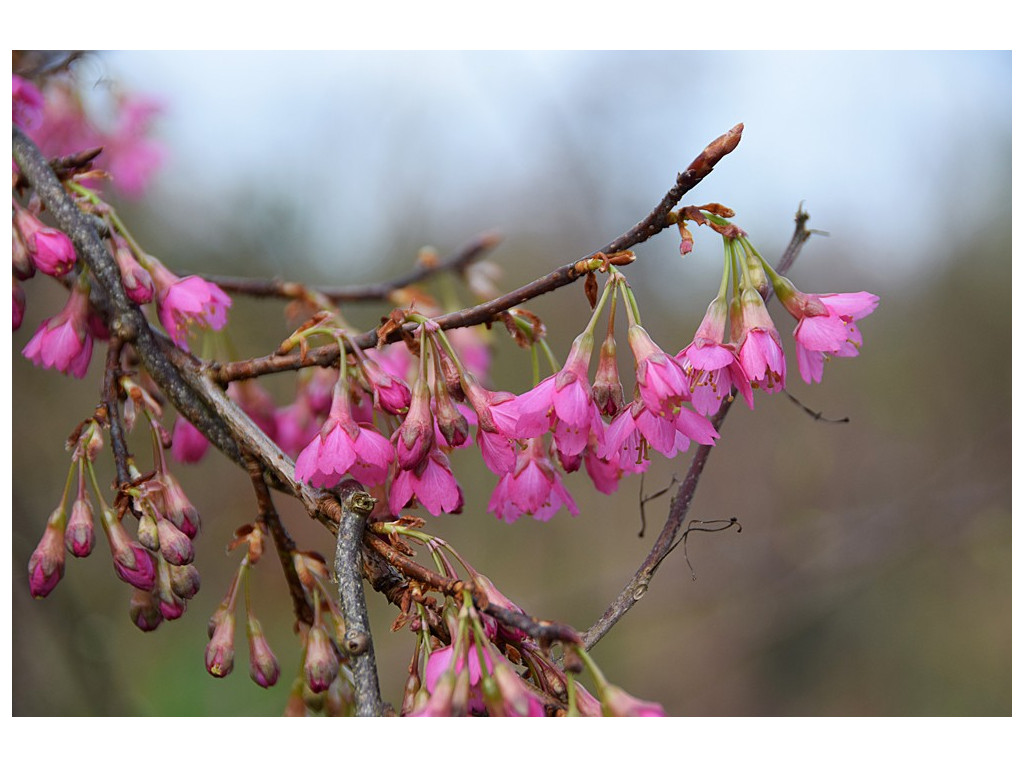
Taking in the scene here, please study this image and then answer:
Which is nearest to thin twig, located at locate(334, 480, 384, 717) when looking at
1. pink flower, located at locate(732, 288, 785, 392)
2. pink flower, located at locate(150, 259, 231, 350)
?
pink flower, located at locate(732, 288, 785, 392)

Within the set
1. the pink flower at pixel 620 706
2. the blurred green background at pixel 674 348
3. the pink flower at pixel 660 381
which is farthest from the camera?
the blurred green background at pixel 674 348

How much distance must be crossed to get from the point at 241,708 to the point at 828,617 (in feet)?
10.3

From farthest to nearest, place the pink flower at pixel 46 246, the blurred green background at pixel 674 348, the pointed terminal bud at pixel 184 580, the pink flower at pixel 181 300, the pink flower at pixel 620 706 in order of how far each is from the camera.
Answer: the blurred green background at pixel 674 348 → the pink flower at pixel 181 300 → the pink flower at pixel 46 246 → the pointed terminal bud at pixel 184 580 → the pink flower at pixel 620 706

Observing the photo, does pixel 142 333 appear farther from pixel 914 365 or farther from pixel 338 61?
pixel 914 365

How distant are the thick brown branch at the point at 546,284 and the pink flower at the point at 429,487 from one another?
6.5 inches

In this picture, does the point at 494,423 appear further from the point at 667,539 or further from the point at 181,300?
the point at 181,300

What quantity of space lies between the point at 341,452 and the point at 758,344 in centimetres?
52

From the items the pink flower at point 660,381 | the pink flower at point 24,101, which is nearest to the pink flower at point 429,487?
the pink flower at point 660,381

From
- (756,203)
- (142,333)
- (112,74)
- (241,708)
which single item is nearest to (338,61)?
(112,74)

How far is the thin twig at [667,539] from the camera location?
3.25 ft

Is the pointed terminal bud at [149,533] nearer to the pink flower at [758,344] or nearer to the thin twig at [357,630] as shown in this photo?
the thin twig at [357,630]

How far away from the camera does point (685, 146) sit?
2945mm

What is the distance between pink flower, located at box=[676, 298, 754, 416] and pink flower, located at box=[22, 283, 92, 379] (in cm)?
90

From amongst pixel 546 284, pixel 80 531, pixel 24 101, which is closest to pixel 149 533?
pixel 80 531
